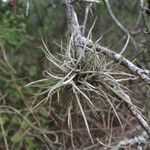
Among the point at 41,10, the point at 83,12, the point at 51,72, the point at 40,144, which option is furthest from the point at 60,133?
the point at 51,72

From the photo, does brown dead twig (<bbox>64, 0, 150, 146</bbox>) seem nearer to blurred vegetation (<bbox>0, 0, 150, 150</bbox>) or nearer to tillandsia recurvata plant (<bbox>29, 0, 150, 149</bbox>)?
tillandsia recurvata plant (<bbox>29, 0, 150, 149</bbox>)

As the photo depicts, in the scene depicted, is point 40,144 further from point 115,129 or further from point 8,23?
point 8,23

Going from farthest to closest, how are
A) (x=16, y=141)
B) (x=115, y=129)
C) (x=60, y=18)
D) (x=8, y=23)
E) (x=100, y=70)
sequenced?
(x=60, y=18)
(x=115, y=129)
(x=8, y=23)
(x=16, y=141)
(x=100, y=70)

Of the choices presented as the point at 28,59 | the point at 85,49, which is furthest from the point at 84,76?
the point at 28,59

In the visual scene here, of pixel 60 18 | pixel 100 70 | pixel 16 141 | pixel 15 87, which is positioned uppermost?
pixel 100 70

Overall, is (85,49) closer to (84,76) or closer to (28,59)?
(84,76)

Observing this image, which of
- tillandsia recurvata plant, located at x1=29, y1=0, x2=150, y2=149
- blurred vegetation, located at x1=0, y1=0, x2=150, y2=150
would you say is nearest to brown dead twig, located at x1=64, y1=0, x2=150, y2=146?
tillandsia recurvata plant, located at x1=29, y1=0, x2=150, y2=149

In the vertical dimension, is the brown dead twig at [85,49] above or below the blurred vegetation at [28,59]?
above

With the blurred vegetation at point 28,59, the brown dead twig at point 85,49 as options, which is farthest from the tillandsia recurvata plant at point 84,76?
the blurred vegetation at point 28,59

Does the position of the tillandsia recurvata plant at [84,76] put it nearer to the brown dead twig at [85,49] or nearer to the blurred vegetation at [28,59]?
the brown dead twig at [85,49]
